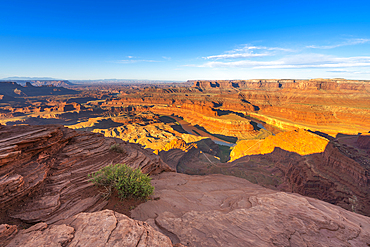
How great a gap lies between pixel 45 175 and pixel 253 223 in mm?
11757

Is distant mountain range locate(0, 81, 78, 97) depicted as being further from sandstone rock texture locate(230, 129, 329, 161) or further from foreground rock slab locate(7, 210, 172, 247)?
foreground rock slab locate(7, 210, 172, 247)

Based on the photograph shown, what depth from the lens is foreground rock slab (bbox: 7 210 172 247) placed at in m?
4.59

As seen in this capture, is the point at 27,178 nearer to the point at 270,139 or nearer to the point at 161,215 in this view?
the point at 161,215

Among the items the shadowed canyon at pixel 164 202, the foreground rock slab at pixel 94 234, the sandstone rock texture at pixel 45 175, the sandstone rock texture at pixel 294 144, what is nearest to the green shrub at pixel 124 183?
the shadowed canyon at pixel 164 202

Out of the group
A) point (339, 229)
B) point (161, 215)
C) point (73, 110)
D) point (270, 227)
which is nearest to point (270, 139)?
point (339, 229)

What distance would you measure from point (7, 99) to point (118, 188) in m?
185

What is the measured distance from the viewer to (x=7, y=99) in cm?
12481

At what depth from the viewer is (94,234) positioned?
4.90 meters

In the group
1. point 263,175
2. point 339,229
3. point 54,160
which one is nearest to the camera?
point 339,229

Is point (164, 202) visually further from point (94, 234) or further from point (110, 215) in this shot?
point (94, 234)

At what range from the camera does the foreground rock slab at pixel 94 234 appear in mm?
4594

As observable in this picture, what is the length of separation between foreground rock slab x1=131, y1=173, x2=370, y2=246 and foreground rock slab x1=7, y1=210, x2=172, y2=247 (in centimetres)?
182

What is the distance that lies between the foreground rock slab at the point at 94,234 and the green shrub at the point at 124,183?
2.92 metres

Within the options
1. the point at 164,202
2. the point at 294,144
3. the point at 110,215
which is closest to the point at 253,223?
the point at 164,202
